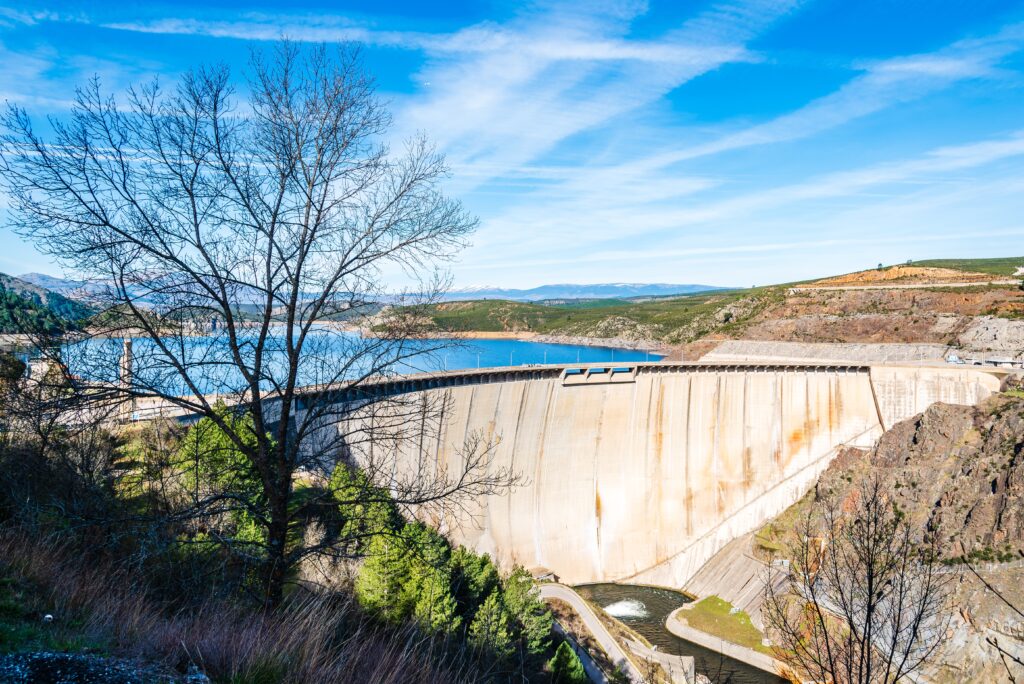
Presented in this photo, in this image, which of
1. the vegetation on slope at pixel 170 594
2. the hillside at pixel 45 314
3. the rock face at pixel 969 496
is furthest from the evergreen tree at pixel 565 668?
the hillside at pixel 45 314

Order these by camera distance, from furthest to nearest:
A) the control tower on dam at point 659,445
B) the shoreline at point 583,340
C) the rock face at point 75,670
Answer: the shoreline at point 583,340
the control tower on dam at point 659,445
the rock face at point 75,670

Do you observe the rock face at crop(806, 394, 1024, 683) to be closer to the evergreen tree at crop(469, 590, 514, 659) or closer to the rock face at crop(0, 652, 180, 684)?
the evergreen tree at crop(469, 590, 514, 659)

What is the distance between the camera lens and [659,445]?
1313 inches

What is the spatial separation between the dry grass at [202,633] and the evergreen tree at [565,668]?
1332 centimetres

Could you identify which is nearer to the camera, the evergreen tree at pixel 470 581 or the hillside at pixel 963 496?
the evergreen tree at pixel 470 581

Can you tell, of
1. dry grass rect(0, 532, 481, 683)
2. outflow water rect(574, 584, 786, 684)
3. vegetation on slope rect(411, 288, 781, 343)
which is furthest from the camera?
vegetation on slope rect(411, 288, 781, 343)

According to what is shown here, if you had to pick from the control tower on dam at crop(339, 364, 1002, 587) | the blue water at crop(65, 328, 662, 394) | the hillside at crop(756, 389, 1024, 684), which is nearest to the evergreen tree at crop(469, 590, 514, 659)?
the blue water at crop(65, 328, 662, 394)

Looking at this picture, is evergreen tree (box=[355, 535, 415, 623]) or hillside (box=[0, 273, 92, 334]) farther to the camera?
evergreen tree (box=[355, 535, 415, 623])

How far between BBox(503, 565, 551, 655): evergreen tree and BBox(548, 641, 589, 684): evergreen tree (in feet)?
1.82

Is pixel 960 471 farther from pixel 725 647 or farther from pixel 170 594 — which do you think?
pixel 170 594

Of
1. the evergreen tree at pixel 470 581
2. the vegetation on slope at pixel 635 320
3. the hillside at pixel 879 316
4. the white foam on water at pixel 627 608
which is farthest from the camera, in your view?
the vegetation on slope at pixel 635 320

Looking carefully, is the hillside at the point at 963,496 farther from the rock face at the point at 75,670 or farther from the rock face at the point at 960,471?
the rock face at the point at 75,670

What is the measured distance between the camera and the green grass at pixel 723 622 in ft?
89.6

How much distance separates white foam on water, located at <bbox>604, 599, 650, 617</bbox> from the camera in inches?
1157
